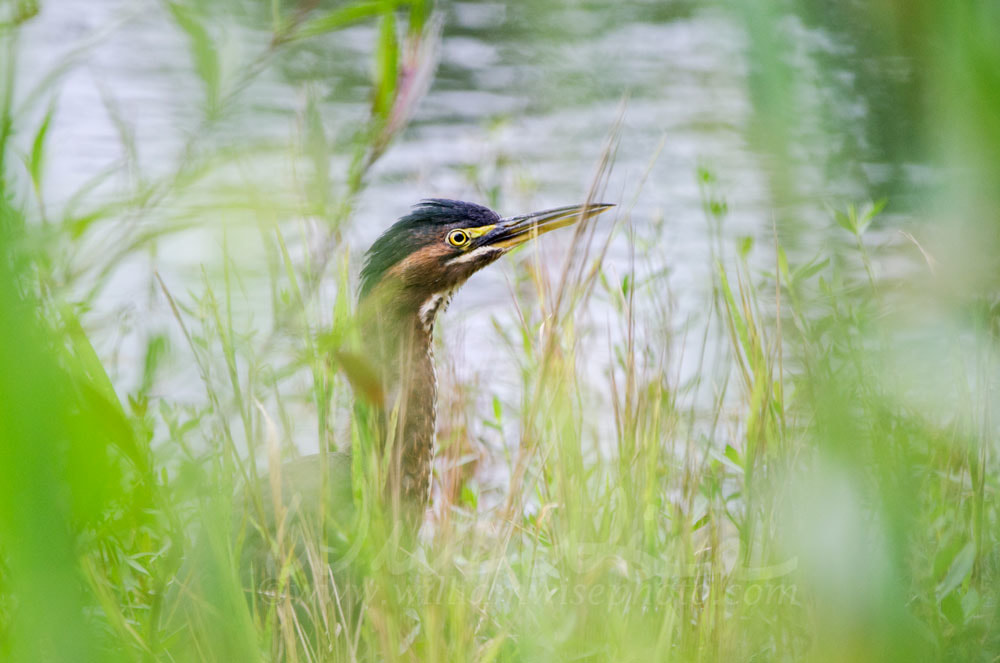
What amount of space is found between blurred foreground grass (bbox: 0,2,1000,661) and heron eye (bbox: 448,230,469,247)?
3.94 ft

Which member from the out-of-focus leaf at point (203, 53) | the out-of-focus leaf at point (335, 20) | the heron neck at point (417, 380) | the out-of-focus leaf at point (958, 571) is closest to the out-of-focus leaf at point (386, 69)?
the out-of-focus leaf at point (335, 20)

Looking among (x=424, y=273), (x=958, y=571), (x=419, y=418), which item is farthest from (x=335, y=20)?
(x=424, y=273)

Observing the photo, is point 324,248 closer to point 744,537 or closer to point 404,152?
point 744,537

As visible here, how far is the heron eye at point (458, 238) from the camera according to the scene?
3.50m

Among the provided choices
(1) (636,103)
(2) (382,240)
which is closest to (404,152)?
(1) (636,103)

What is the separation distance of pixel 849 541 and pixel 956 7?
11.1 inches

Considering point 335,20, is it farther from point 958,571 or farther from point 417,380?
point 417,380

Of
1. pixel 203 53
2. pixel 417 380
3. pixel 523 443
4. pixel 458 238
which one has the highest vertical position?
pixel 203 53

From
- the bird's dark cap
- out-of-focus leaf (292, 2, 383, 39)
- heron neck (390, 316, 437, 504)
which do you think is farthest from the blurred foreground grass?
the bird's dark cap

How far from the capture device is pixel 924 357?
2.69 feet

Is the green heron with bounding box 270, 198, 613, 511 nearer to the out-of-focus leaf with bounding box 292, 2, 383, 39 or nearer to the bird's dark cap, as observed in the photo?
the bird's dark cap

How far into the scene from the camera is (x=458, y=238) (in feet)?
11.5

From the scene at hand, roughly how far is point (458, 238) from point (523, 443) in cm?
160

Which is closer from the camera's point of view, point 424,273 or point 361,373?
point 361,373
